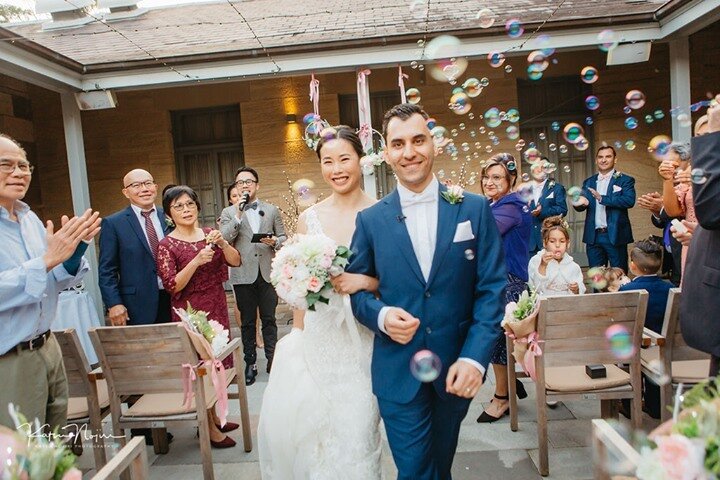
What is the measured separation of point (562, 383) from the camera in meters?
3.43

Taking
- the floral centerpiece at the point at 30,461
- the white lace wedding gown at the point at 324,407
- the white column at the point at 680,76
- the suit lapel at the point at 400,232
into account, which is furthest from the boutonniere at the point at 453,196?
the white column at the point at 680,76

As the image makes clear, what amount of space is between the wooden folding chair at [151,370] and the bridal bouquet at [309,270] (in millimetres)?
1084

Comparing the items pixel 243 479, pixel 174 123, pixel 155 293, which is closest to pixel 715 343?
pixel 243 479

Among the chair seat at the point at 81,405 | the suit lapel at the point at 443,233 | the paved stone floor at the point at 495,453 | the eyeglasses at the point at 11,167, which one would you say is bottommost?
the paved stone floor at the point at 495,453

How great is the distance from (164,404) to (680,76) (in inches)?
329

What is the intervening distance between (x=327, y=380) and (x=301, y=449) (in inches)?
15.9

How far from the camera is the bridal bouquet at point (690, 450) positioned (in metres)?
1.30

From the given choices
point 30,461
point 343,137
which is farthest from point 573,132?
point 30,461

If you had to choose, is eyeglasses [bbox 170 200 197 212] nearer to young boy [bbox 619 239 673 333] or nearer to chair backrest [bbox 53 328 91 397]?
chair backrest [bbox 53 328 91 397]

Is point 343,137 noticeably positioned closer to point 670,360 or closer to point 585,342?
point 585,342

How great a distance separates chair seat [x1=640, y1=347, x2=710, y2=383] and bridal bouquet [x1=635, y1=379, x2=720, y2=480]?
7.23 feet

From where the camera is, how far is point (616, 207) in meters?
7.04

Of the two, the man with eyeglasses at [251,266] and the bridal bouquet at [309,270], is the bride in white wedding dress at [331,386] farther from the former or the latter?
the man with eyeglasses at [251,266]

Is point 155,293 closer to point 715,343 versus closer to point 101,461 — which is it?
point 101,461
